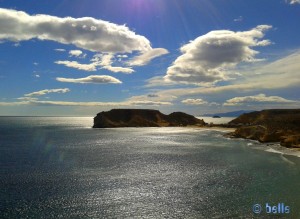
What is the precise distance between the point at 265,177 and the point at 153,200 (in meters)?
23.2

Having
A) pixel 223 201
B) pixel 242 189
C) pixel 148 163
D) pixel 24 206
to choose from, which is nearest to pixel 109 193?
pixel 24 206

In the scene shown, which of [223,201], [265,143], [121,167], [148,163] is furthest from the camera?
[265,143]

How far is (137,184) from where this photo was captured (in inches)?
1853

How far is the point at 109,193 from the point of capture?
41.7 metres

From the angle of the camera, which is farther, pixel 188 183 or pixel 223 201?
pixel 188 183

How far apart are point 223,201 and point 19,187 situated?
28.5 m

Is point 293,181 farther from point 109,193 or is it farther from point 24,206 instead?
point 24,206

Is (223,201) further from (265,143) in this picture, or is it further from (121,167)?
(265,143)

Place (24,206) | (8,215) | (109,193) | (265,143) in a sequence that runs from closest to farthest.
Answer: (8,215) < (24,206) < (109,193) < (265,143)

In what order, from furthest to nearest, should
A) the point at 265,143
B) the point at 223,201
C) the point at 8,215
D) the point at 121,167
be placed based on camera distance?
the point at 265,143, the point at 121,167, the point at 223,201, the point at 8,215

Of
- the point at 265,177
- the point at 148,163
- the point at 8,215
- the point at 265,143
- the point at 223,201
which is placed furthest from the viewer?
the point at 265,143

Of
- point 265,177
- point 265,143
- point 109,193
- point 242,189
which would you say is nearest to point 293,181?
point 265,177

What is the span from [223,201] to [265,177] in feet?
57.9

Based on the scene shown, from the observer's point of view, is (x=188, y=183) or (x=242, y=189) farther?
(x=188, y=183)
